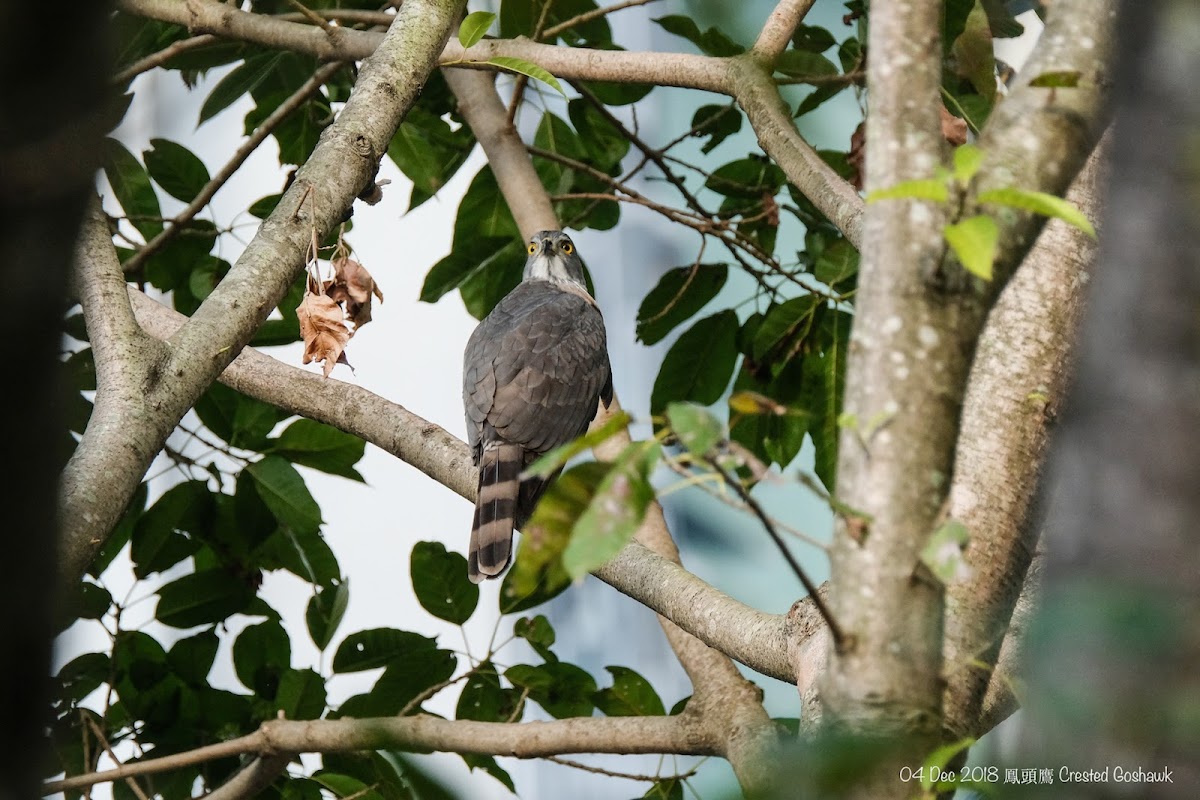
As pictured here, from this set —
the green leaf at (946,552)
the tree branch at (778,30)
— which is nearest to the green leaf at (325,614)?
the tree branch at (778,30)

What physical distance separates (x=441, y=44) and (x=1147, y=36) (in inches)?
82.5

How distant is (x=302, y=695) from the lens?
11.1ft

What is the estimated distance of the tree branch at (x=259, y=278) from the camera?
6.14 feet

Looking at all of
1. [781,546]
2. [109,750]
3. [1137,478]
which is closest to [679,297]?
[109,750]

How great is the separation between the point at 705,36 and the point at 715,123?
0.56m

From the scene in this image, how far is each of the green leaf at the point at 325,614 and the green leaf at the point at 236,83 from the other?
165 cm

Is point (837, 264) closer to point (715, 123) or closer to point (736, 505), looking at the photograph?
point (715, 123)

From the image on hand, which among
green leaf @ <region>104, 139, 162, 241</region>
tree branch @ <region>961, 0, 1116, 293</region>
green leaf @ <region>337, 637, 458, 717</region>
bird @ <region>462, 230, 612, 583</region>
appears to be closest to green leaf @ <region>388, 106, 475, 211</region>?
bird @ <region>462, 230, 612, 583</region>

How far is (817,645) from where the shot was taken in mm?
2252

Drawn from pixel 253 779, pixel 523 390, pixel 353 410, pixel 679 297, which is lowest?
pixel 253 779

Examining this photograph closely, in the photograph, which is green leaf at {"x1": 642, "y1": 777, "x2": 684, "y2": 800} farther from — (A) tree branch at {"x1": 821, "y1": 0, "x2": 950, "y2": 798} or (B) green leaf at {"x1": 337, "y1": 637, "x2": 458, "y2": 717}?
(A) tree branch at {"x1": 821, "y1": 0, "x2": 950, "y2": 798}

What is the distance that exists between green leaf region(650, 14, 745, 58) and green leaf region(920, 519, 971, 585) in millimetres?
2734

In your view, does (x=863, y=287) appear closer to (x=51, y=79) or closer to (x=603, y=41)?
(x=51, y=79)

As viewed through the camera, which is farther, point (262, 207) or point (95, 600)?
point (262, 207)
